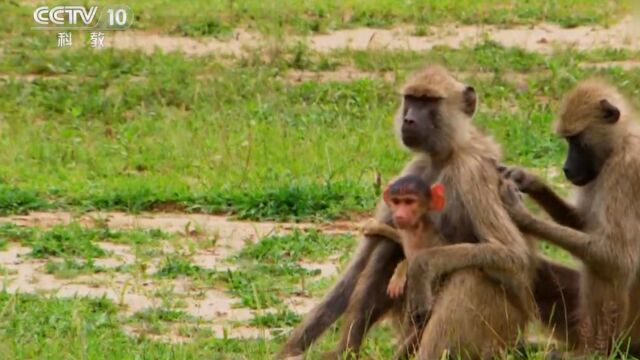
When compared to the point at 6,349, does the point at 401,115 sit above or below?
above

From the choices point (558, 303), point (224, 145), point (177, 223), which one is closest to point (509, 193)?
point (558, 303)

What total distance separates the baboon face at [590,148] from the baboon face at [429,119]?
20.4 inches

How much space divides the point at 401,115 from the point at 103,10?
987 cm

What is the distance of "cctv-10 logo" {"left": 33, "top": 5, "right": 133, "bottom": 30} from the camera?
16844mm

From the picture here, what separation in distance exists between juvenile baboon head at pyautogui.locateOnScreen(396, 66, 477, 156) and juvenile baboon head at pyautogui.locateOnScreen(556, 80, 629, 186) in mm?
463

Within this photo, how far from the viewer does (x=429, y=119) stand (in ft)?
26.4

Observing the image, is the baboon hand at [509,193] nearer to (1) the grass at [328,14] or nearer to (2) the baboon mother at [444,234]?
(2) the baboon mother at [444,234]

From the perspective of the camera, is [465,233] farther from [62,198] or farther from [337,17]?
[337,17]

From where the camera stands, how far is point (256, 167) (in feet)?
39.9

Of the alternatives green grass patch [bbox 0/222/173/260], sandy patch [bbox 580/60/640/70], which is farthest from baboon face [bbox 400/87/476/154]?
sandy patch [bbox 580/60/640/70]

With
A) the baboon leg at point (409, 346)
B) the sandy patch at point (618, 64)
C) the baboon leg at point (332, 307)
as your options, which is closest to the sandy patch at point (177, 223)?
the baboon leg at point (332, 307)

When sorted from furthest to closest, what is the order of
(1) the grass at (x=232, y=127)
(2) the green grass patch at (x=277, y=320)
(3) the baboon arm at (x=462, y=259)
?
(1) the grass at (x=232, y=127) → (2) the green grass patch at (x=277, y=320) → (3) the baboon arm at (x=462, y=259)

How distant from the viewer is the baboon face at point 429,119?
7.99 meters

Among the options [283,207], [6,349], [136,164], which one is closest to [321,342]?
[6,349]
